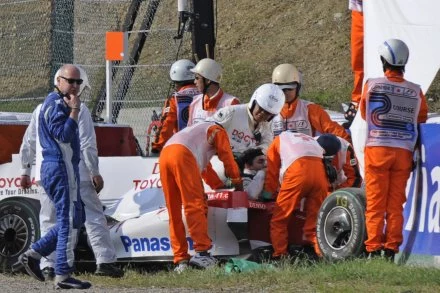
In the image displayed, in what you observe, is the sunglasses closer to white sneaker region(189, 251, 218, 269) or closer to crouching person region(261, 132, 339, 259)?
white sneaker region(189, 251, 218, 269)

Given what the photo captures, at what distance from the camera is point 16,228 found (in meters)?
13.4

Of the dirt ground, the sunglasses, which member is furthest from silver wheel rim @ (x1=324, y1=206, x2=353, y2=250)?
the sunglasses

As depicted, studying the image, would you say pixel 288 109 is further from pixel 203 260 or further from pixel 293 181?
pixel 203 260

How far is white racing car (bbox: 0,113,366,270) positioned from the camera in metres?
12.2

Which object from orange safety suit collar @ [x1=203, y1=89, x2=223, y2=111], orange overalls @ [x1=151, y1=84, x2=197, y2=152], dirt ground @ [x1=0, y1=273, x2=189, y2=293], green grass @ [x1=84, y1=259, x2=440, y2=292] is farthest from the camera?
orange overalls @ [x1=151, y1=84, x2=197, y2=152]

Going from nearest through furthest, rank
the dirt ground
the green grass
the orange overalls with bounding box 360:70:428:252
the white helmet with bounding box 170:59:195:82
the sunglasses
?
the green grass < the dirt ground < the sunglasses < the orange overalls with bounding box 360:70:428:252 < the white helmet with bounding box 170:59:195:82

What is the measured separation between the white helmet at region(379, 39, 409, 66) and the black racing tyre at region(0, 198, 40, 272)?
3.80 m

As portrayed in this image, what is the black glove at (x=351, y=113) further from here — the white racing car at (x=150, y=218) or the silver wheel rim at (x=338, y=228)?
the silver wheel rim at (x=338, y=228)

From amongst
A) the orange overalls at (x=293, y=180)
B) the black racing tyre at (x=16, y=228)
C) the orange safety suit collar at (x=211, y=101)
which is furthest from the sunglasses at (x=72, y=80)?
the orange safety suit collar at (x=211, y=101)

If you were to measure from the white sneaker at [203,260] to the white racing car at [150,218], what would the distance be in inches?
10.6

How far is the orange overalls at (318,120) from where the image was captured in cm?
1420

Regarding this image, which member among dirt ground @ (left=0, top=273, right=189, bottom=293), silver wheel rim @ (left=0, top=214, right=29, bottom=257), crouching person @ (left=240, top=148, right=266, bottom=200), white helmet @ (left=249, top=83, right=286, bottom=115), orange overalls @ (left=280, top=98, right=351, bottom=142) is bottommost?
dirt ground @ (left=0, top=273, right=189, bottom=293)

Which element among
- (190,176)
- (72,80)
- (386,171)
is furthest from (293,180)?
(72,80)

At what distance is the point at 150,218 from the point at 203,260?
36.4 inches
